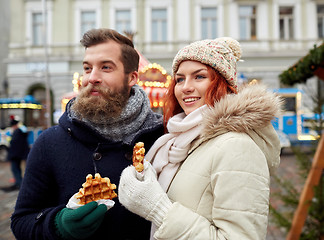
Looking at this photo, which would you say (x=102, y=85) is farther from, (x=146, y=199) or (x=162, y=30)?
(x=162, y=30)

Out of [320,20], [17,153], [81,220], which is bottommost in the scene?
[17,153]

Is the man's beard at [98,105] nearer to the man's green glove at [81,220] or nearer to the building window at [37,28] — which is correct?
the man's green glove at [81,220]

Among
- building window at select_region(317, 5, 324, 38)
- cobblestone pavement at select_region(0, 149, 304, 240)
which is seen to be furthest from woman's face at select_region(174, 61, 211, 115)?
building window at select_region(317, 5, 324, 38)

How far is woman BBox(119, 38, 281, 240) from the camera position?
1146mm

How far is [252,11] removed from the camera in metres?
14.8

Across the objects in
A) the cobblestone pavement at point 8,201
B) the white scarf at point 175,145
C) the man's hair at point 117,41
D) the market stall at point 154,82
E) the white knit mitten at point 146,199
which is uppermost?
the market stall at point 154,82

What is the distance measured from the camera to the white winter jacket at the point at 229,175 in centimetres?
114

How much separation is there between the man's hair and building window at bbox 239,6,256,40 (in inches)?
561

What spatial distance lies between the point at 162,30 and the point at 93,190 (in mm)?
14714

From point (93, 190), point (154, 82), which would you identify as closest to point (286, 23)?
point (154, 82)

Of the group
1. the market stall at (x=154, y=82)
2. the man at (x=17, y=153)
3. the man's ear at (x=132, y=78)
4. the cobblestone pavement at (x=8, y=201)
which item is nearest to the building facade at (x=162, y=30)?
the cobblestone pavement at (x=8, y=201)

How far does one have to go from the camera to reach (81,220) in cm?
121

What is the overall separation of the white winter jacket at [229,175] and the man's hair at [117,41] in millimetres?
618

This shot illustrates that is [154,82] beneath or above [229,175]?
above
